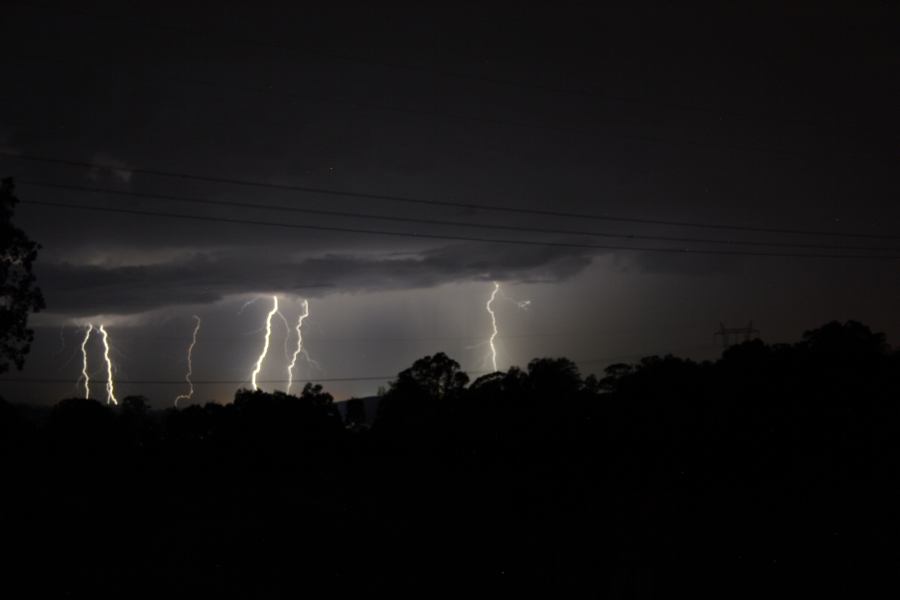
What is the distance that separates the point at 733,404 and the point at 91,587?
2343 centimetres

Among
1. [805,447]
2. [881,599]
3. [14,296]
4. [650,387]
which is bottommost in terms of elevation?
[881,599]

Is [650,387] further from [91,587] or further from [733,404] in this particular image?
[91,587]

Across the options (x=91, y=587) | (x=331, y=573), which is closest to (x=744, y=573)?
(x=331, y=573)

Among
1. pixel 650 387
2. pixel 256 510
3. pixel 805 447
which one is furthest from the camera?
pixel 650 387

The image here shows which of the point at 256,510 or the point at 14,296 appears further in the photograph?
the point at 14,296

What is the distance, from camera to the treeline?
15.6 meters

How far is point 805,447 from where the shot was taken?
27.3m

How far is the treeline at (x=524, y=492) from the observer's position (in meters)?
15.6

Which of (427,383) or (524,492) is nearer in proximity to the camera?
(524,492)

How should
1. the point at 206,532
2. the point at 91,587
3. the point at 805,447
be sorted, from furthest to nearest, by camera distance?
the point at 805,447
the point at 206,532
the point at 91,587

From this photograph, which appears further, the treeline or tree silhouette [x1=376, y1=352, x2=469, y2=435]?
tree silhouette [x1=376, y1=352, x2=469, y2=435]

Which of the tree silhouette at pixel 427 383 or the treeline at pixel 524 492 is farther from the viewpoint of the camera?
the tree silhouette at pixel 427 383

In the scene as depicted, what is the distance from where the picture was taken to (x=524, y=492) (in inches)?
947

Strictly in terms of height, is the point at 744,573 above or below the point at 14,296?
below
